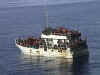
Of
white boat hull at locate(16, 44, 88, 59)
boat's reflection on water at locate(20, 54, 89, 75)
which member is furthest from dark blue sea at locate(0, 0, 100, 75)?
white boat hull at locate(16, 44, 88, 59)

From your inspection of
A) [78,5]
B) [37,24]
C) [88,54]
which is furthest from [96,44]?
[78,5]

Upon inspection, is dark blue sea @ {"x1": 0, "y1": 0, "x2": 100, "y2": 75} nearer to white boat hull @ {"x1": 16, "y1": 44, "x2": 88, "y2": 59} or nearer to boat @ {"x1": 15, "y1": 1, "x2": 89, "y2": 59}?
white boat hull @ {"x1": 16, "y1": 44, "x2": 88, "y2": 59}

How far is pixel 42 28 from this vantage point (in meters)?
125

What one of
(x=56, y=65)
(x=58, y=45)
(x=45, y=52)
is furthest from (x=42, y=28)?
(x=56, y=65)

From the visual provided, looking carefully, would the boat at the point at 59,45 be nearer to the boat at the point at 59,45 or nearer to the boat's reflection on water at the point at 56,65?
the boat at the point at 59,45

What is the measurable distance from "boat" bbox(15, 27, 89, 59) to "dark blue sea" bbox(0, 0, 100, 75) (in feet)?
5.23

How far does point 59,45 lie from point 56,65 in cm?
755

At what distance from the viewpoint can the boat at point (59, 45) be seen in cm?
9481

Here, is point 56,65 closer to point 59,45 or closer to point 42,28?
point 59,45

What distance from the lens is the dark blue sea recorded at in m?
87.9

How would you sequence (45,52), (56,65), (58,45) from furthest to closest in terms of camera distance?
(45,52) < (58,45) < (56,65)

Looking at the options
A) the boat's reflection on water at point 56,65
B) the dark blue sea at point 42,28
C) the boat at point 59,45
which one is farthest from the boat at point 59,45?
the dark blue sea at point 42,28

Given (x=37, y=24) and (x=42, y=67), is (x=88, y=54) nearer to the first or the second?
(x=42, y=67)

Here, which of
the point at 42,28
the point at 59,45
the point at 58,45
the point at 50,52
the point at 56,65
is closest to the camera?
the point at 56,65
